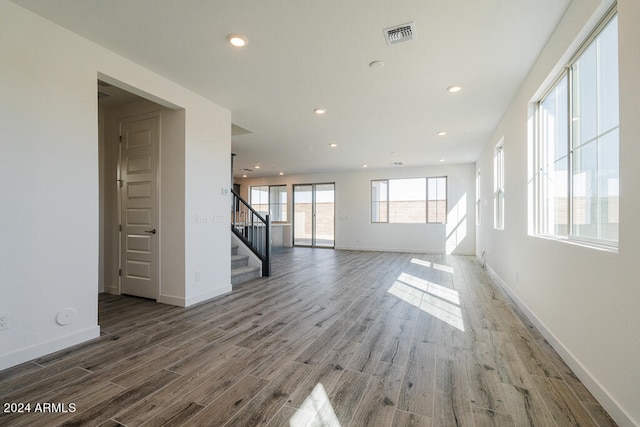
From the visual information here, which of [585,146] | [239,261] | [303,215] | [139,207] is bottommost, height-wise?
[239,261]

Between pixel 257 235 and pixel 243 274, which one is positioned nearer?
pixel 243 274

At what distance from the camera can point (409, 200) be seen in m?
9.20

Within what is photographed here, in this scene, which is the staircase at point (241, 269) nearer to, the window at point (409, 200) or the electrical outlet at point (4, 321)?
the electrical outlet at point (4, 321)

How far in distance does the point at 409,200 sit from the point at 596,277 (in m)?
7.54

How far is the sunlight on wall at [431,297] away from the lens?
3.22 meters

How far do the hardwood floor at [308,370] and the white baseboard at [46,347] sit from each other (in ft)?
0.21

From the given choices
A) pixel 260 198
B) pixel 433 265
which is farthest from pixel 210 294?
pixel 260 198

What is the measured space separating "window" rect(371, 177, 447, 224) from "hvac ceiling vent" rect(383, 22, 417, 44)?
6.98m

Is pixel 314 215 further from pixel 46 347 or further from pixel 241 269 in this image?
pixel 46 347

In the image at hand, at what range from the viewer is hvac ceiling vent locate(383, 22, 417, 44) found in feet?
7.70

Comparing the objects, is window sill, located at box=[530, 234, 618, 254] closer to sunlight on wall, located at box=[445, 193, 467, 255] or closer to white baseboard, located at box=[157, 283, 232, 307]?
white baseboard, located at box=[157, 283, 232, 307]

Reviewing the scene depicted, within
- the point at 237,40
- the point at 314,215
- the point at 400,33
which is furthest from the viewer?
the point at 314,215

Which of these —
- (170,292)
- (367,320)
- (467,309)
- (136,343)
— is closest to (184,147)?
(170,292)

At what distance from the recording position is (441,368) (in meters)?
2.11
